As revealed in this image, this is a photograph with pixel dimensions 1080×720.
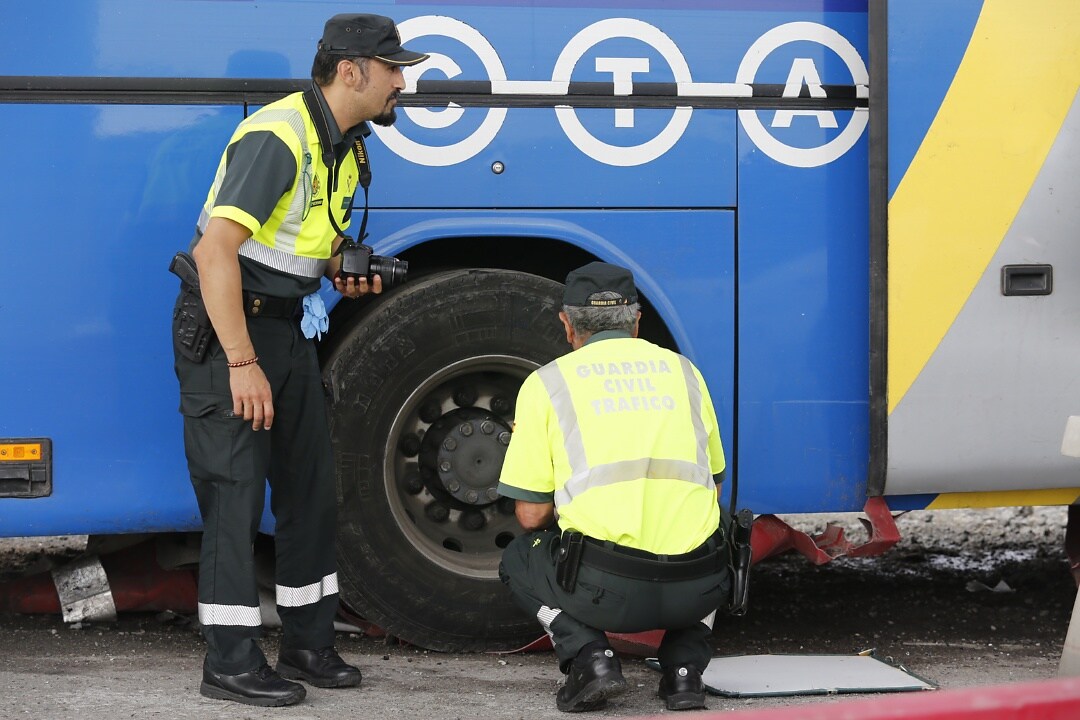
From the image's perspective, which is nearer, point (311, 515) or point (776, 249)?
point (311, 515)

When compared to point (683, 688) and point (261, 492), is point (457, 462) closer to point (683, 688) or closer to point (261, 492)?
point (261, 492)

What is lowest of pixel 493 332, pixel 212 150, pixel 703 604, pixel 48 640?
pixel 48 640

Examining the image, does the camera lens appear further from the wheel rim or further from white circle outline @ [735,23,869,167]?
white circle outline @ [735,23,869,167]

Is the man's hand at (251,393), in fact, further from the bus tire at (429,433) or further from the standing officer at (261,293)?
the bus tire at (429,433)

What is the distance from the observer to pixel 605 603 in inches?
144

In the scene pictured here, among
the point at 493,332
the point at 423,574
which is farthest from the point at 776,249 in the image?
the point at 423,574

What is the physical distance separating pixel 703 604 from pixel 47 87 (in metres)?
2.33

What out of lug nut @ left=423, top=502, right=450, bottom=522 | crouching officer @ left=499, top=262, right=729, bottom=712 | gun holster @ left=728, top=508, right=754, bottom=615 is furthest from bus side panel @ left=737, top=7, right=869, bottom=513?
lug nut @ left=423, top=502, right=450, bottom=522

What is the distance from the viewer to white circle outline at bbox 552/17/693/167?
4.22 m

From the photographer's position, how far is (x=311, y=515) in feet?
13.3

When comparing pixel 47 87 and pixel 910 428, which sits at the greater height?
pixel 47 87

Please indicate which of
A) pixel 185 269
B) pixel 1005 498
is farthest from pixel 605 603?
pixel 1005 498

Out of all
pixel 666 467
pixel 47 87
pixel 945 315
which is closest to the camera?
pixel 666 467

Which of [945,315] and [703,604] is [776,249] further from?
[703,604]
